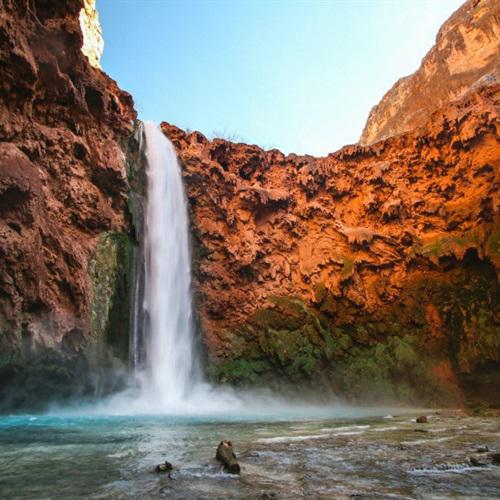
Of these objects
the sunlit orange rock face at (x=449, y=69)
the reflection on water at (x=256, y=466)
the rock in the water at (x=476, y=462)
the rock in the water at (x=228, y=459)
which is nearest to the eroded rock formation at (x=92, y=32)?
the sunlit orange rock face at (x=449, y=69)

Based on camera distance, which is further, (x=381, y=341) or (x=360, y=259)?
(x=360, y=259)

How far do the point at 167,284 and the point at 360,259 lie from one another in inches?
319

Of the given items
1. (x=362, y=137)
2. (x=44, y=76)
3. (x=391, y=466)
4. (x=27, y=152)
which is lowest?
(x=391, y=466)

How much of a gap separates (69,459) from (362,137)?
38848 mm

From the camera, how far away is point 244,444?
5.62 meters

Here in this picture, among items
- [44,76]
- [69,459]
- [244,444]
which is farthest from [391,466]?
[44,76]

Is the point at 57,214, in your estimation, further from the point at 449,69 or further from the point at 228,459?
the point at 449,69

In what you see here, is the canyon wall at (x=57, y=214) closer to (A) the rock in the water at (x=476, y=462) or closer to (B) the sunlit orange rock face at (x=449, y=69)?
(A) the rock in the water at (x=476, y=462)

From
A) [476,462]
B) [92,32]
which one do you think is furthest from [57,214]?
[92,32]

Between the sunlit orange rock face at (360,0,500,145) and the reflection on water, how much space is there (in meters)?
25.7

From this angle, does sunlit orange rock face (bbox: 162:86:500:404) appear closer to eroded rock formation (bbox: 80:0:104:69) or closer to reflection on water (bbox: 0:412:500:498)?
reflection on water (bbox: 0:412:500:498)

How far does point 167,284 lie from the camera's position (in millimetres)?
16141

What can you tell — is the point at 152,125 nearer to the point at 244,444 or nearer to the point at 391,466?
the point at 244,444

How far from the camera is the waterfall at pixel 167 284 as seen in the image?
14.9 metres
